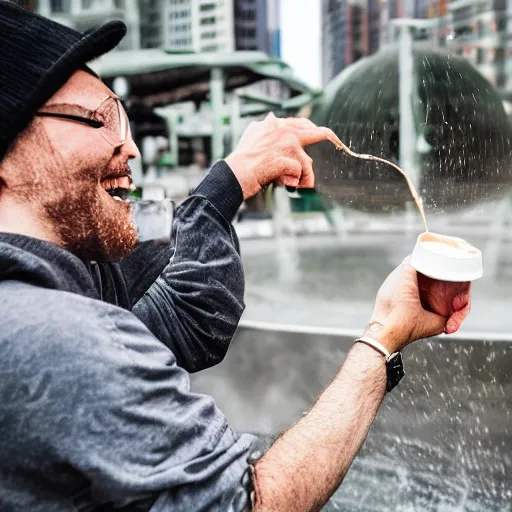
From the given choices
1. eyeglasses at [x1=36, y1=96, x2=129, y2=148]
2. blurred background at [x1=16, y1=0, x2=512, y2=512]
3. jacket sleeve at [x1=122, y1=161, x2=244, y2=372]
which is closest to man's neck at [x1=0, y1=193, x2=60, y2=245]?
eyeglasses at [x1=36, y1=96, x2=129, y2=148]

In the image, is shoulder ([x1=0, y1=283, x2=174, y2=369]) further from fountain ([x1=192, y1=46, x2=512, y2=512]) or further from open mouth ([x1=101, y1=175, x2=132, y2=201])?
fountain ([x1=192, y1=46, x2=512, y2=512])

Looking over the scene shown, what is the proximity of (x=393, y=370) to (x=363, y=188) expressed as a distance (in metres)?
4.36

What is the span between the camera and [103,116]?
114 cm

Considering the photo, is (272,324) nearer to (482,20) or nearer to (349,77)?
(349,77)

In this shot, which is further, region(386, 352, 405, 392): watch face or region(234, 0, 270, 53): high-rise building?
region(234, 0, 270, 53): high-rise building

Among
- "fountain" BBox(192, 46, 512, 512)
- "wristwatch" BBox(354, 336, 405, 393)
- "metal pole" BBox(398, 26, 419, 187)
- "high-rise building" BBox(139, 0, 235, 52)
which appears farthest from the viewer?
"high-rise building" BBox(139, 0, 235, 52)

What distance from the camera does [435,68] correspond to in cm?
525

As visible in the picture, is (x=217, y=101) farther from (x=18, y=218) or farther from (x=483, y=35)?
(x=18, y=218)

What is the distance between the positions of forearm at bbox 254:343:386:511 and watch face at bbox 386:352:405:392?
0.02 meters

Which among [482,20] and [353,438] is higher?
[482,20]

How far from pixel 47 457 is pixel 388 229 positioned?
9565 mm

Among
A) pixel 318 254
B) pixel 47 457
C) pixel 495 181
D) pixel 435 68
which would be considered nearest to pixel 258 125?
pixel 47 457

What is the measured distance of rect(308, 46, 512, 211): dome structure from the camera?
4547 mm

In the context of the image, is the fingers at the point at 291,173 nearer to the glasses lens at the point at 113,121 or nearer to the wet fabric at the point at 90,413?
the glasses lens at the point at 113,121
